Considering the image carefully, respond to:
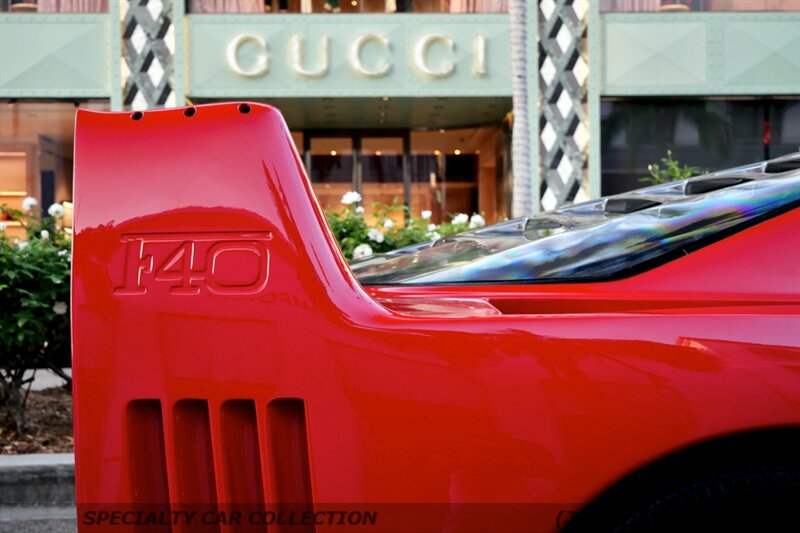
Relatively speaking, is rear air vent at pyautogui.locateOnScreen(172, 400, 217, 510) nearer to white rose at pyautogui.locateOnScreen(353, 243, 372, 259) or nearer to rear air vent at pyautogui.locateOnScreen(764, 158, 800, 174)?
rear air vent at pyautogui.locateOnScreen(764, 158, 800, 174)

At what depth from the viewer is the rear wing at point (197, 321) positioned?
4.55 feet

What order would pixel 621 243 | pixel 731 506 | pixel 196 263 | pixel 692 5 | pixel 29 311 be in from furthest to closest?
1. pixel 692 5
2. pixel 29 311
3. pixel 621 243
4. pixel 196 263
5. pixel 731 506

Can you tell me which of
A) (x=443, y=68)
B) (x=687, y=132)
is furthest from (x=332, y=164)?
(x=687, y=132)

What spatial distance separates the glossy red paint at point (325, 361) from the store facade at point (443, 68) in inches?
456

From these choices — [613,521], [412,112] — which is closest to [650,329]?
[613,521]

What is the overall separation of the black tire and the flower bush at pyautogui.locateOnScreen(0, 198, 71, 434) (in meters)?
4.16

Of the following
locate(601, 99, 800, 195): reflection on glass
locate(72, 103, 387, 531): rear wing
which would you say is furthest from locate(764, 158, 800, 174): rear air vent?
locate(601, 99, 800, 195): reflection on glass

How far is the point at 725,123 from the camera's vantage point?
13352mm

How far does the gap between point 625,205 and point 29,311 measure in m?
3.81

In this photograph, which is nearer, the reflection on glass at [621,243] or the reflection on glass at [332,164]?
the reflection on glass at [621,243]

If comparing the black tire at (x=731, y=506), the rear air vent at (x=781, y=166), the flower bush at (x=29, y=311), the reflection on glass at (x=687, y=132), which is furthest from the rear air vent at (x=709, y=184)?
the reflection on glass at (x=687, y=132)

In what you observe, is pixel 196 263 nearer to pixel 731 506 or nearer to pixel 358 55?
pixel 731 506

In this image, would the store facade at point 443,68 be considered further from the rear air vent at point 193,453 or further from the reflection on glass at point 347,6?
the rear air vent at point 193,453

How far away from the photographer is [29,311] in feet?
15.3
